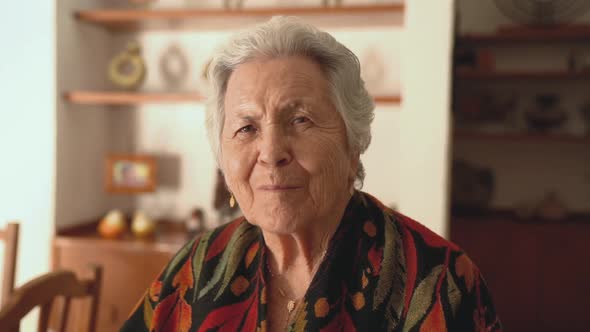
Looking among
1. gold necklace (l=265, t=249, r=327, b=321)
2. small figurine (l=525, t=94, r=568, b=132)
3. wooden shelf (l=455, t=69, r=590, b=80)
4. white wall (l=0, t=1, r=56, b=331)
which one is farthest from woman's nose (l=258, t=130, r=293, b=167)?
small figurine (l=525, t=94, r=568, b=132)

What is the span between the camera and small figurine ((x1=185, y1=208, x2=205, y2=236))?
245cm

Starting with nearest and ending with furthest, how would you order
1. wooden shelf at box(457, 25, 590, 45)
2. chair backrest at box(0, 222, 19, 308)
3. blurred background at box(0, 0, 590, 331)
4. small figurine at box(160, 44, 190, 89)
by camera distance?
1. chair backrest at box(0, 222, 19, 308)
2. blurred background at box(0, 0, 590, 331)
3. small figurine at box(160, 44, 190, 89)
4. wooden shelf at box(457, 25, 590, 45)

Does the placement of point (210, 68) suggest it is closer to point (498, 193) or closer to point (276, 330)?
point (276, 330)

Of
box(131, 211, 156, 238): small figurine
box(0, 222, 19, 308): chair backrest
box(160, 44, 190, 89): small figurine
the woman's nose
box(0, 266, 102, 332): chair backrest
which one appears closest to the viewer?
the woman's nose

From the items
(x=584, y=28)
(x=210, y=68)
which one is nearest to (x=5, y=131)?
(x=210, y=68)

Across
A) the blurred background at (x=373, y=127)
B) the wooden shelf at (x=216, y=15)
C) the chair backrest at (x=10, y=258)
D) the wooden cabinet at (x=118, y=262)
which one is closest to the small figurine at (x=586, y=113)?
the blurred background at (x=373, y=127)

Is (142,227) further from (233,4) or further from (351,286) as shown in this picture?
(351,286)

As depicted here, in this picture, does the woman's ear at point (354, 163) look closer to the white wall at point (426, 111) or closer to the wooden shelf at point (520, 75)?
the white wall at point (426, 111)

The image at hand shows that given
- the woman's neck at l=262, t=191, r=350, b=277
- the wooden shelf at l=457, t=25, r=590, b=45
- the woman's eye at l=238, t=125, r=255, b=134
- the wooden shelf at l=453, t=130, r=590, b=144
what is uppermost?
the wooden shelf at l=457, t=25, r=590, b=45

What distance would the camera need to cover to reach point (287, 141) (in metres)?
0.95

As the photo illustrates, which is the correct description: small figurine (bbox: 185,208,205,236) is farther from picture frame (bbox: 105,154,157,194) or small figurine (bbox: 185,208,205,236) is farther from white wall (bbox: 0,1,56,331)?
white wall (bbox: 0,1,56,331)

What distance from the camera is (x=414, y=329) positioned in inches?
35.9

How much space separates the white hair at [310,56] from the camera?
955 mm

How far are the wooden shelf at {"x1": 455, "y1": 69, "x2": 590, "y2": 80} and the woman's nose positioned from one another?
2364 mm
